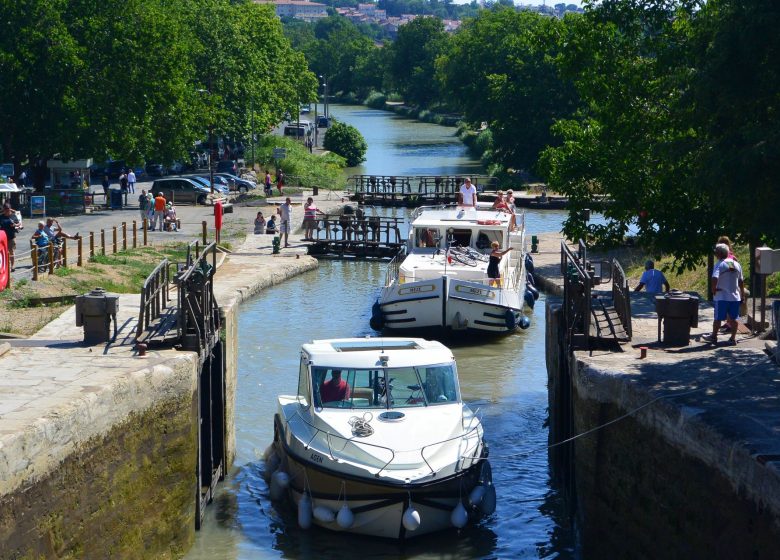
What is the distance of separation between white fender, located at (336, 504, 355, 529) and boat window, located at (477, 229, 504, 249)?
1834 cm

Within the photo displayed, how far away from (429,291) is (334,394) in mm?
13679

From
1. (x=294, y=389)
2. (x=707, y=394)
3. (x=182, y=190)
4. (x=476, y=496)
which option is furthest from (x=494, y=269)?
(x=182, y=190)

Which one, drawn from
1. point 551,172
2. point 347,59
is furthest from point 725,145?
point 347,59

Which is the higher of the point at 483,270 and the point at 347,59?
the point at 347,59

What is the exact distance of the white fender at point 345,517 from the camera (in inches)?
685

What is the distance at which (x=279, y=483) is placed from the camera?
63.4 feet

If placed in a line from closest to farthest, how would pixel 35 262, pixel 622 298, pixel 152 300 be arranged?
1. pixel 622 298
2. pixel 152 300
3. pixel 35 262

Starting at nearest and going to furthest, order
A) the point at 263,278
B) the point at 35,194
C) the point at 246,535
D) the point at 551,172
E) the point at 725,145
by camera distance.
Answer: the point at 725,145 < the point at 246,535 < the point at 551,172 < the point at 263,278 < the point at 35,194

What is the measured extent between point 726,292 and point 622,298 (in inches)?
62.2

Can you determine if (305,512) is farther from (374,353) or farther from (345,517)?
(374,353)

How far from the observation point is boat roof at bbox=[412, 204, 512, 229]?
3519 cm

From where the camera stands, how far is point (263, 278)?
132 ft

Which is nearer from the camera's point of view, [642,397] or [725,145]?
[642,397]

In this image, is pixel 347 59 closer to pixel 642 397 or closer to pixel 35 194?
pixel 35 194
